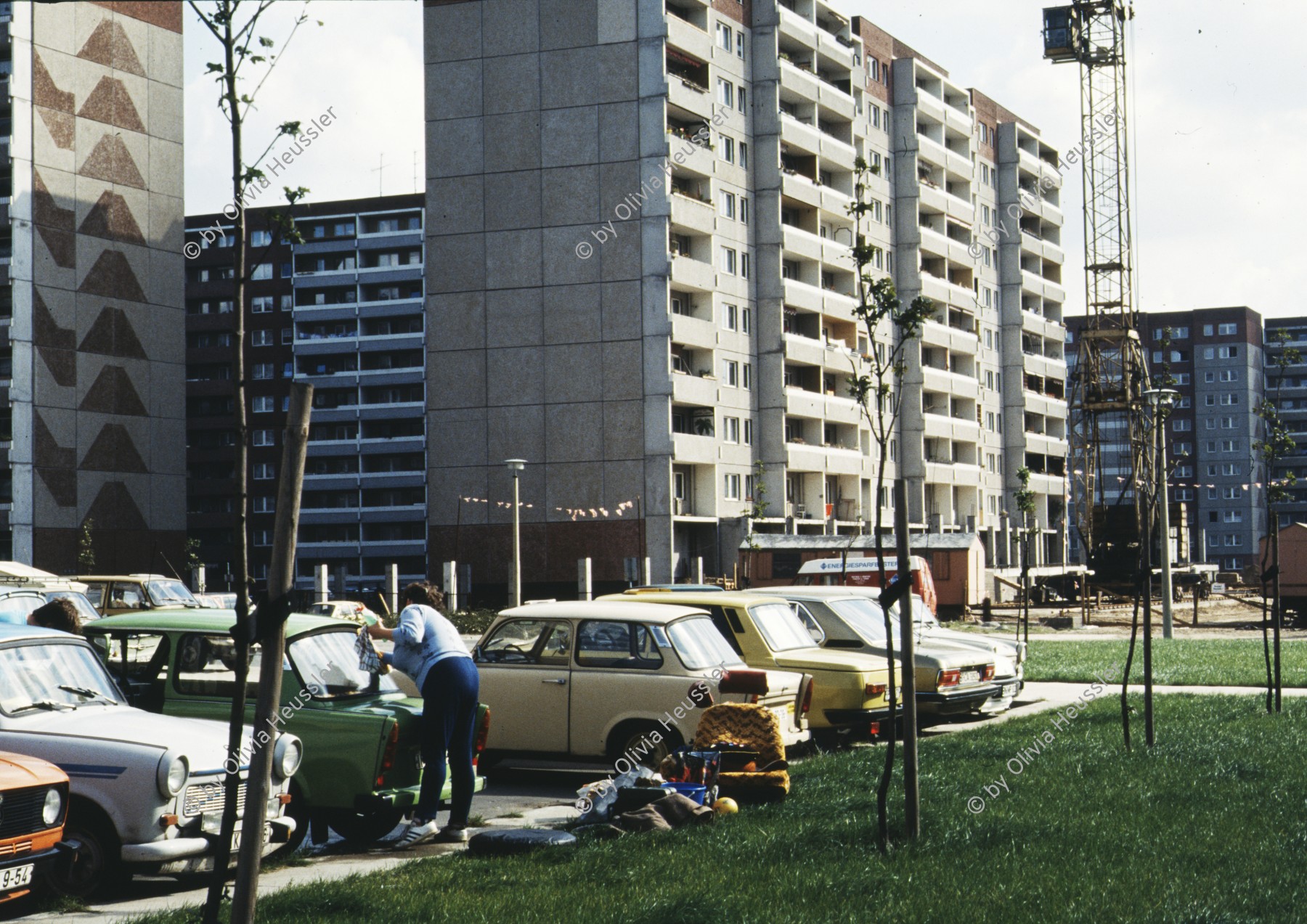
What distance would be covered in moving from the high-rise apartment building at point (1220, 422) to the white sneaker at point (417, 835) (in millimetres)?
154629

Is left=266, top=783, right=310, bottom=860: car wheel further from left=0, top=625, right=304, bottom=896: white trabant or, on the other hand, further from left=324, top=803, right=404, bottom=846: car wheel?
left=0, top=625, right=304, bottom=896: white trabant

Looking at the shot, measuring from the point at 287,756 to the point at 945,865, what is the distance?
4.18m

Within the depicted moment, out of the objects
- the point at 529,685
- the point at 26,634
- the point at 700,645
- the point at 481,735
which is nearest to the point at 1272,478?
the point at 700,645

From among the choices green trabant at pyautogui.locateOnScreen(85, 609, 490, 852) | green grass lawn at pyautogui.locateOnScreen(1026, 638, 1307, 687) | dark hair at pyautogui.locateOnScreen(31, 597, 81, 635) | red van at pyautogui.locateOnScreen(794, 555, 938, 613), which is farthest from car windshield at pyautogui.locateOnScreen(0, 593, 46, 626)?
red van at pyautogui.locateOnScreen(794, 555, 938, 613)

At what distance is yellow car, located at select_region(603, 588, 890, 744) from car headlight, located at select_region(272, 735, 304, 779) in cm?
593

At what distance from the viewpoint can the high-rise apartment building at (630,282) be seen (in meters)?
62.7

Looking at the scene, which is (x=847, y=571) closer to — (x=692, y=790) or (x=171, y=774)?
(x=692, y=790)

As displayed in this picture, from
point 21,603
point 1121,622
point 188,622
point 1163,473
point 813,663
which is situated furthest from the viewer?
point 1121,622

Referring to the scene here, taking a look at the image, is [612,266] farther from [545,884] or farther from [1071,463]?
[545,884]

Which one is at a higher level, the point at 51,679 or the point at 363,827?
the point at 51,679

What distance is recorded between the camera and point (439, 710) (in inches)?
425

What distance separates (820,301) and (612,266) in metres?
13.4

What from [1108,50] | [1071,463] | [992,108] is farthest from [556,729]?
[992,108]

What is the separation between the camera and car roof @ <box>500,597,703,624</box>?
14164mm
